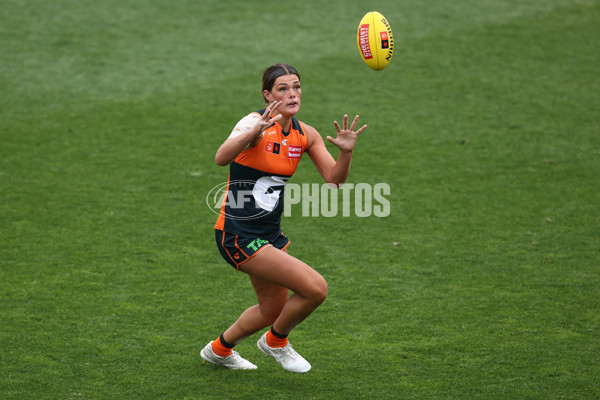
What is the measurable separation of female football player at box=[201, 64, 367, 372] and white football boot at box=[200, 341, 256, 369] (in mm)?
249

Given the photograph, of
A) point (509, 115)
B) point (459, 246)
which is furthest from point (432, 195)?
point (509, 115)

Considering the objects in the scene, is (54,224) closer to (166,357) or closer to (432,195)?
(166,357)

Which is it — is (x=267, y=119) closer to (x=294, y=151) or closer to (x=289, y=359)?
(x=294, y=151)

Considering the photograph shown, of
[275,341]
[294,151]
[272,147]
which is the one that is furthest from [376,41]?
[275,341]

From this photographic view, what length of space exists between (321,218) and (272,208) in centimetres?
337

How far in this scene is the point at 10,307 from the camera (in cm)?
612

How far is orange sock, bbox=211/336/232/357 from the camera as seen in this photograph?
5285 mm

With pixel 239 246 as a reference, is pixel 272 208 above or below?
above

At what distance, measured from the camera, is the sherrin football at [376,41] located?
19.6 ft

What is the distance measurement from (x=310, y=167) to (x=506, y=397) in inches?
203

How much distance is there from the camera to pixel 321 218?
27.4ft

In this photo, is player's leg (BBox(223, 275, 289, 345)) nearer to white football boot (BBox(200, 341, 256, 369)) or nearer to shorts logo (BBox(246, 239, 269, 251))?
white football boot (BBox(200, 341, 256, 369))

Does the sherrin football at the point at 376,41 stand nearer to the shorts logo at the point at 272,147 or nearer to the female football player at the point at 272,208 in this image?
the female football player at the point at 272,208

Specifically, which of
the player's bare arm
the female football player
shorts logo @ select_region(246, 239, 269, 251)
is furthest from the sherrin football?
shorts logo @ select_region(246, 239, 269, 251)
